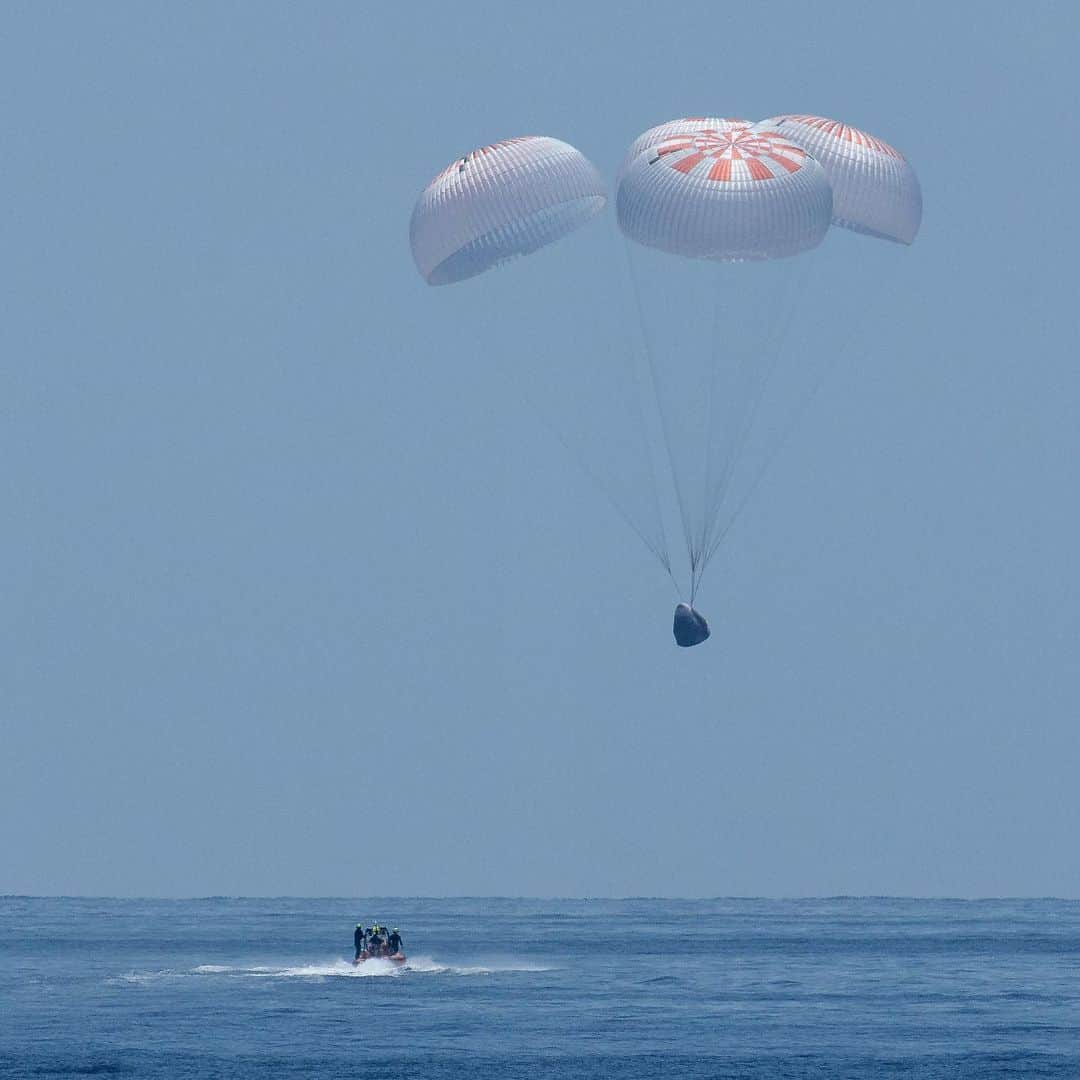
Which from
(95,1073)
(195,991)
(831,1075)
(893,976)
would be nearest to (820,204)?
(831,1075)

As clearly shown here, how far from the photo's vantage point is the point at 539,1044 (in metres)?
46.8

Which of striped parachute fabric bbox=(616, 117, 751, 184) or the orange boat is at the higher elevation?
striped parachute fabric bbox=(616, 117, 751, 184)

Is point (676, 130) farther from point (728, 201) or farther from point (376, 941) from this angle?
point (376, 941)

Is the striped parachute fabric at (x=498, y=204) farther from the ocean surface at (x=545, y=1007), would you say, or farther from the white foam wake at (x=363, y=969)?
the white foam wake at (x=363, y=969)

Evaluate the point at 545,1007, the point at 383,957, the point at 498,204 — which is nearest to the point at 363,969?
the point at 383,957

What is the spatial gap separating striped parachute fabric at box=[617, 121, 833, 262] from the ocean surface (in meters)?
15.5

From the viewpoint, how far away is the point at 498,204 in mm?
39469

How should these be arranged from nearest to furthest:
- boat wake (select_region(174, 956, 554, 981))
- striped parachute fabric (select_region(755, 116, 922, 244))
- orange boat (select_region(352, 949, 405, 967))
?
striped parachute fabric (select_region(755, 116, 922, 244)) < orange boat (select_region(352, 949, 405, 967)) < boat wake (select_region(174, 956, 554, 981))

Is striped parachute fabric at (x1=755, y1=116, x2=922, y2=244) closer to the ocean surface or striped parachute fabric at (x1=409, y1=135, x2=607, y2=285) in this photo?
striped parachute fabric at (x1=409, y1=135, x2=607, y2=285)

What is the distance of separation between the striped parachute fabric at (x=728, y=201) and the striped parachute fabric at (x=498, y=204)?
133cm

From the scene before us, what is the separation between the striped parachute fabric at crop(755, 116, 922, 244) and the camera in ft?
134

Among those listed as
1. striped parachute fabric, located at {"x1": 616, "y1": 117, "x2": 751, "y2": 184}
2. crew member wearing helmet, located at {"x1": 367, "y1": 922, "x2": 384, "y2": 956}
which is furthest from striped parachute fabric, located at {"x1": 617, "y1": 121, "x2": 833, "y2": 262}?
crew member wearing helmet, located at {"x1": 367, "y1": 922, "x2": 384, "y2": 956}

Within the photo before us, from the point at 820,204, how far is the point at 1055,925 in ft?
288

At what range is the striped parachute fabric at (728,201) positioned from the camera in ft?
126
